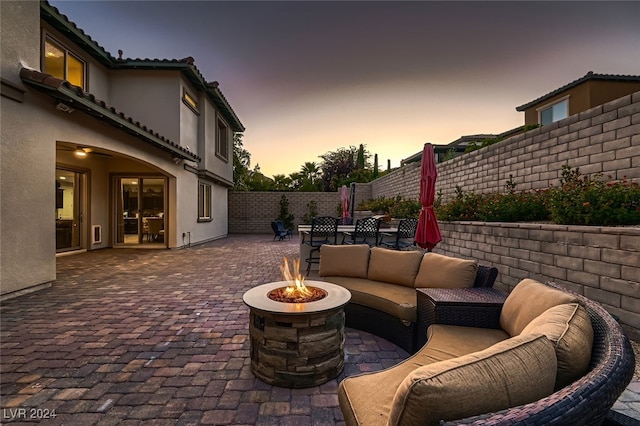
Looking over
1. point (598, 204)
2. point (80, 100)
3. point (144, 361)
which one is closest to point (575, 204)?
point (598, 204)

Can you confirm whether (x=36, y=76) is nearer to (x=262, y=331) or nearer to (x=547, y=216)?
(x=262, y=331)

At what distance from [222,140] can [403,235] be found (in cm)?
1100

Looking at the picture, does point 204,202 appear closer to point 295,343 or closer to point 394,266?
point 394,266

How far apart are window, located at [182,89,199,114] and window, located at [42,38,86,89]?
A: 2697 millimetres

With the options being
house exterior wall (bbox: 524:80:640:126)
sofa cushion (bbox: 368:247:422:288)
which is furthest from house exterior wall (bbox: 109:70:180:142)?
house exterior wall (bbox: 524:80:640:126)

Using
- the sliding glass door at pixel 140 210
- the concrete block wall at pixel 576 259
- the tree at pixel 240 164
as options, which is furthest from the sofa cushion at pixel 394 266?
the tree at pixel 240 164

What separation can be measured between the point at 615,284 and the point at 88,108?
7.99 meters

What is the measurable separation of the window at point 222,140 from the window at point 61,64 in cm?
556

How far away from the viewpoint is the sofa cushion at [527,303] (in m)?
1.71

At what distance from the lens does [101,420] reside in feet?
6.28

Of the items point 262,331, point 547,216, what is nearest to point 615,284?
point 547,216

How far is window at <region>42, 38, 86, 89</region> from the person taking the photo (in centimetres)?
699

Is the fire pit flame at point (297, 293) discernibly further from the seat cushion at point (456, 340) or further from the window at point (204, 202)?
the window at point (204, 202)

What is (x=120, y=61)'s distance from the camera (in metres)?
9.18
